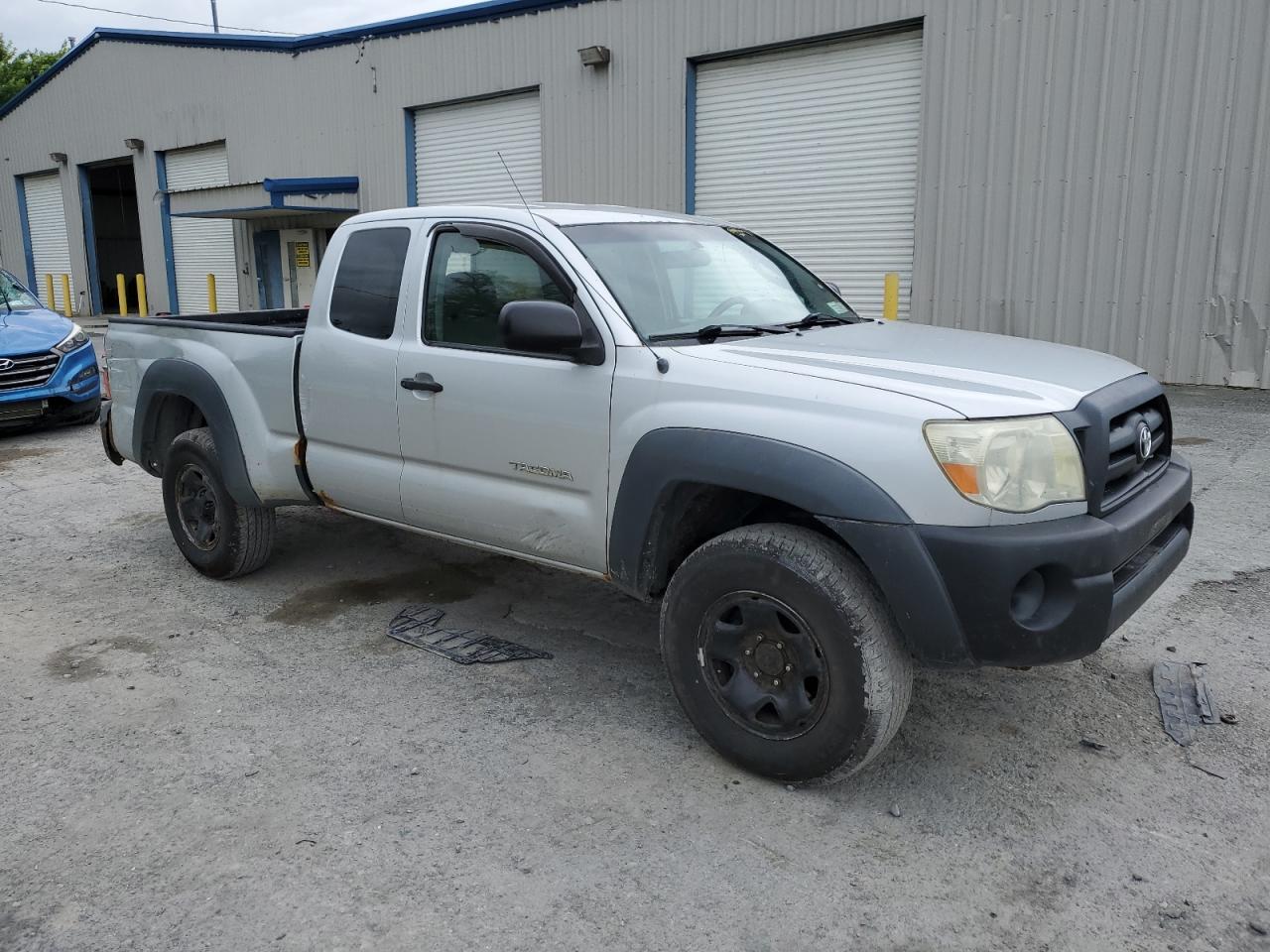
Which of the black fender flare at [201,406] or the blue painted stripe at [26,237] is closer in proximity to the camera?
the black fender flare at [201,406]

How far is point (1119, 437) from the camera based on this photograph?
3250 millimetres

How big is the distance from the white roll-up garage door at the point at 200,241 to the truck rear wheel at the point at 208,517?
17.4m

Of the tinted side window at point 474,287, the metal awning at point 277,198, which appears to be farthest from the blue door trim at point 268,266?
the tinted side window at point 474,287

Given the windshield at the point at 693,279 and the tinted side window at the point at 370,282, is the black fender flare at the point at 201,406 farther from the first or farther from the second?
the windshield at the point at 693,279

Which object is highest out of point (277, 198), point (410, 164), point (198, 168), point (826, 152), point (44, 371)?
point (198, 168)

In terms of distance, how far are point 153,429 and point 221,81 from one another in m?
18.0

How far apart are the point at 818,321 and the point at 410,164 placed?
14.8 metres

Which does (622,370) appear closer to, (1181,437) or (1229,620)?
(1229,620)

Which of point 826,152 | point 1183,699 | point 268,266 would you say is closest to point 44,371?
point 826,152

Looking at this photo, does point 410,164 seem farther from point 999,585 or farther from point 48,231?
point 999,585

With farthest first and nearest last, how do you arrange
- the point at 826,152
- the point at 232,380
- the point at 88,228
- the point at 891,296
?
the point at 88,228
the point at 826,152
the point at 891,296
the point at 232,380

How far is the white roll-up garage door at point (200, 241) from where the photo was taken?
21.7m

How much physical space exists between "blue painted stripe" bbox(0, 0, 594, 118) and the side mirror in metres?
12.4

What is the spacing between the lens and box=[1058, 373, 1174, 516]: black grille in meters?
3.04
